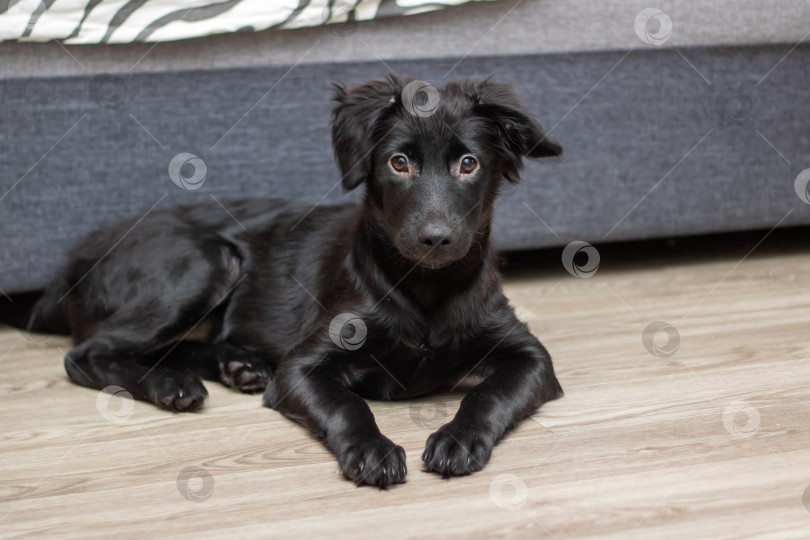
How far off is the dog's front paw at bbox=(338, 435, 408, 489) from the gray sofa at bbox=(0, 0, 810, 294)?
1.58 meters

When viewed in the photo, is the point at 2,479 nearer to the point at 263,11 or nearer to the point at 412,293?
the point at 412,293

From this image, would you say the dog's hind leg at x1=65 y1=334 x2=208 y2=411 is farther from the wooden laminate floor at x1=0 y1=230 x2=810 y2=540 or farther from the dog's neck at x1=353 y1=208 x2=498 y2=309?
the dog's neck at x1=353 y1=208 x2=498 y2=309

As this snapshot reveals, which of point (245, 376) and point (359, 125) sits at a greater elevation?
point (359, 125)

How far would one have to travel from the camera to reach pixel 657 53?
3.36m

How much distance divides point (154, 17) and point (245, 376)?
128 cm

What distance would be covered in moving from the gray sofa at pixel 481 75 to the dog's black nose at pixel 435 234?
49.8 inches

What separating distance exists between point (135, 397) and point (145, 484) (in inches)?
25.1

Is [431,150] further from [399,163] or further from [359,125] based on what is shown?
[359,125]

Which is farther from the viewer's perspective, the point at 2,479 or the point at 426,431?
the point at 426,431

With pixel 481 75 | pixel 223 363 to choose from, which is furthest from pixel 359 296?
pixel 481 75

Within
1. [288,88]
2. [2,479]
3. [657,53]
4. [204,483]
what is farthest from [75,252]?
[657,53]

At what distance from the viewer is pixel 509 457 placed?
1.90 metres

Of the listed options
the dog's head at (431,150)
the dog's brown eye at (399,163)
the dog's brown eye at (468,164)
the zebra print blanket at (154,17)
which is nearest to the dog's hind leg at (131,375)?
the dog's head at (431,150)

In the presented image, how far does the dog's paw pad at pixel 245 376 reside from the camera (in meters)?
2.46
